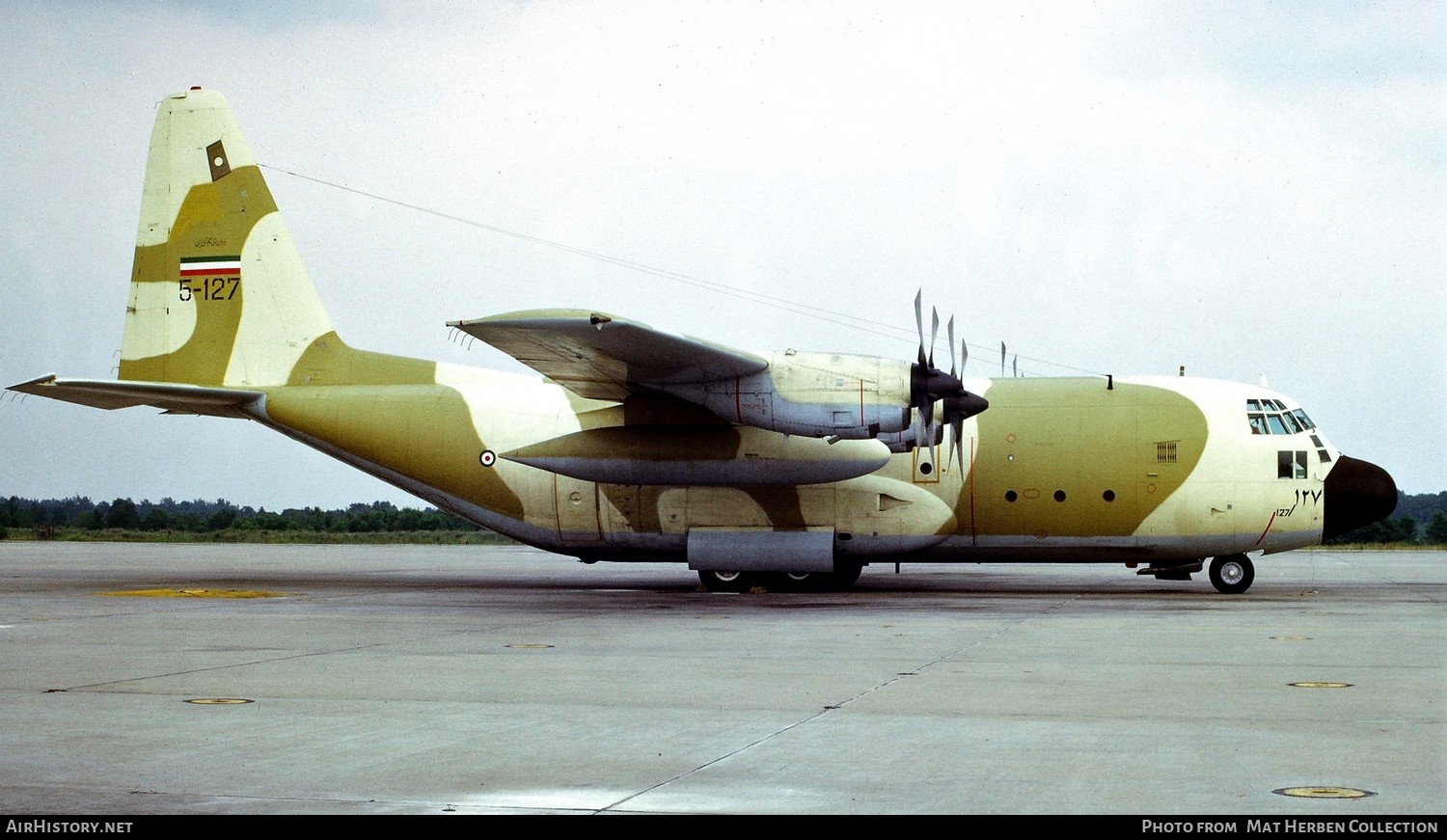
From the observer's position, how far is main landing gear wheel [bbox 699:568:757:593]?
24163 millimetres

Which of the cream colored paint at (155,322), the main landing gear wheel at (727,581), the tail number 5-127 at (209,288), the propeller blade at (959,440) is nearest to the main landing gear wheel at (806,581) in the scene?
the main landing gear wheel at (727,581)

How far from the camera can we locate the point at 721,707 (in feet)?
32.9

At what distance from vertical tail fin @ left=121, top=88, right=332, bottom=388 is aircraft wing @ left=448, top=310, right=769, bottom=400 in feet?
22.6

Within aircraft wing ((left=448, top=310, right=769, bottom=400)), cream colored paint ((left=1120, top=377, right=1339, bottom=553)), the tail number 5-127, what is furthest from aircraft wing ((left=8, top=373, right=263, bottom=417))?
cream colored paint ((left=1120, top=377, right=1339, bottom=553))

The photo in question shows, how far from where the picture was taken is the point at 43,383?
77.2 feet

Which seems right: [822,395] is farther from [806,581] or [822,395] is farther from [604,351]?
[806,581]

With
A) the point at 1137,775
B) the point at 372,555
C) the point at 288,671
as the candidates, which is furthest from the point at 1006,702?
the point at 372,555

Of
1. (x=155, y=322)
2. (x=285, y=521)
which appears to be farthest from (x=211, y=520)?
(x=155, y=322)

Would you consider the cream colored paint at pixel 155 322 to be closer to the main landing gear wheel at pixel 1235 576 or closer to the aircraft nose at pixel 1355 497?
the main landing gear wheel at pixel 1235 576

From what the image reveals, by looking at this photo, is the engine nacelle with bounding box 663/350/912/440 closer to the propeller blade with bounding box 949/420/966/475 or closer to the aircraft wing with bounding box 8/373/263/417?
the propeller blade with bounding box 949/420/966/475

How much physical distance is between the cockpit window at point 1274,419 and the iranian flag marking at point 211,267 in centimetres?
1887

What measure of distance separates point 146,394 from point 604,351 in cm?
962
